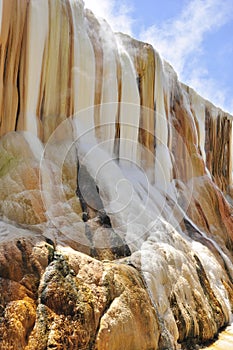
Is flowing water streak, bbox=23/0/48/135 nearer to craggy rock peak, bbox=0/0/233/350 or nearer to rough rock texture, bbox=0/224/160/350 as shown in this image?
craggy rock peak, bbox=0/0/233/350

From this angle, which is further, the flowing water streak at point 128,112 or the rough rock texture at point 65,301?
the flowing water streak at point 128,112

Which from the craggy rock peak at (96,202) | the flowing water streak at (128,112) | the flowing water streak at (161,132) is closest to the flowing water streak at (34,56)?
the craggy rock peak at (96,202)

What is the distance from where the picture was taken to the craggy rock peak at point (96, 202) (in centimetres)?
471

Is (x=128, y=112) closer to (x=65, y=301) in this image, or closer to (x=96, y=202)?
(x=96, y=202)

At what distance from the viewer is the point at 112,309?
4.92 metres

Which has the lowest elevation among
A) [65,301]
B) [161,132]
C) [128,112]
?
[65,301]

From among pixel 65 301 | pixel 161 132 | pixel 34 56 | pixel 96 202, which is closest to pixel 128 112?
pixel 161 132

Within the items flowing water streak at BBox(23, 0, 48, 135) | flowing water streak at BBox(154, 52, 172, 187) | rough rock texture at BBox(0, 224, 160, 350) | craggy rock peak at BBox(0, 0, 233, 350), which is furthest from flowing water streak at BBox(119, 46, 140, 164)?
rough rock texture at BBox(0, 224, 160, 350)

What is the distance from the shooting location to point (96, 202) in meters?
6.94

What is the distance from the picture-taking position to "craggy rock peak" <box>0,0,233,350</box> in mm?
4707

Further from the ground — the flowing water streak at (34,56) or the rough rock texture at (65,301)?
the flowing water streak at (34,56)

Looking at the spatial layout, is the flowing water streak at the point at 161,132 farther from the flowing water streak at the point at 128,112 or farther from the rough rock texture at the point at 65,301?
the rough rock texture at the point at 65,301

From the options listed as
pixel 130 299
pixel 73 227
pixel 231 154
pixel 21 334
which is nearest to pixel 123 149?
pixel 73 227

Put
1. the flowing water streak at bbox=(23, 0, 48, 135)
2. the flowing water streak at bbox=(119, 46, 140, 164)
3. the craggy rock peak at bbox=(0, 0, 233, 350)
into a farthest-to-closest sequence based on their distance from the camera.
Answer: the flowing water streak at bbox=(119, 46, 140, 164)
the flowing water streak at bbox=(23, 0, 48, 135)
the craggy rock peak at bbox=(0, 0, 233, 350)
